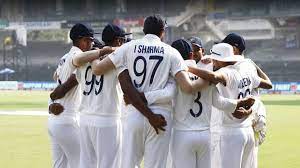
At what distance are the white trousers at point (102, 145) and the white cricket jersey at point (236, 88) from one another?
111 cm

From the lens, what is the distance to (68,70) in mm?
6645

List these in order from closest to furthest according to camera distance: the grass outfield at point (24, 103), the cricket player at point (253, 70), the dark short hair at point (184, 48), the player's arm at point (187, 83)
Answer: the player's arm at point (187, 83), the dark short hair at point (184, 48), the cricket player at point (253, 70), the grass outfield at point (24, 103)

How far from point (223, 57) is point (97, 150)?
1577 millimetres

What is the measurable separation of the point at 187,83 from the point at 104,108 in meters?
1.08

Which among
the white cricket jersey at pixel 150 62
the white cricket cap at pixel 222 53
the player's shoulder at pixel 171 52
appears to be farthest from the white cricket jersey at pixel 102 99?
the white cricket cap at pixel 222 53

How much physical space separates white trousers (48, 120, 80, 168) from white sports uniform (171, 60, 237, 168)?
1536 mm

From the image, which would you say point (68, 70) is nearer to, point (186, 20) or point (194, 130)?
point (194, 130)

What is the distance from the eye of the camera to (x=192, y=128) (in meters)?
5.57

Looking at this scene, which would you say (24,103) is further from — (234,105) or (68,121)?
(234,105)

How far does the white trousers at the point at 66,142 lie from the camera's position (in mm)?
6770

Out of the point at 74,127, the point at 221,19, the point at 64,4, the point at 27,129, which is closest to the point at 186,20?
the point at 221,19

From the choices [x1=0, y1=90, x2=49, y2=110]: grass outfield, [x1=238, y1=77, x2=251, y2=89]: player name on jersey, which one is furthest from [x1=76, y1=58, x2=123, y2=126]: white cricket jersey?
[x1=0, y1=90, x2=49, y2=110]: grass outfield

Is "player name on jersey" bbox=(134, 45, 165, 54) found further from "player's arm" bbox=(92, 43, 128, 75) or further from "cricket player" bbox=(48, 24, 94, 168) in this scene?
"cricket player" bbox=(48, 24, 94, 168)

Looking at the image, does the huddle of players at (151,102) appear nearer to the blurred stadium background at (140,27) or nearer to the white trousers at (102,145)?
the white trousers at (102,145)
